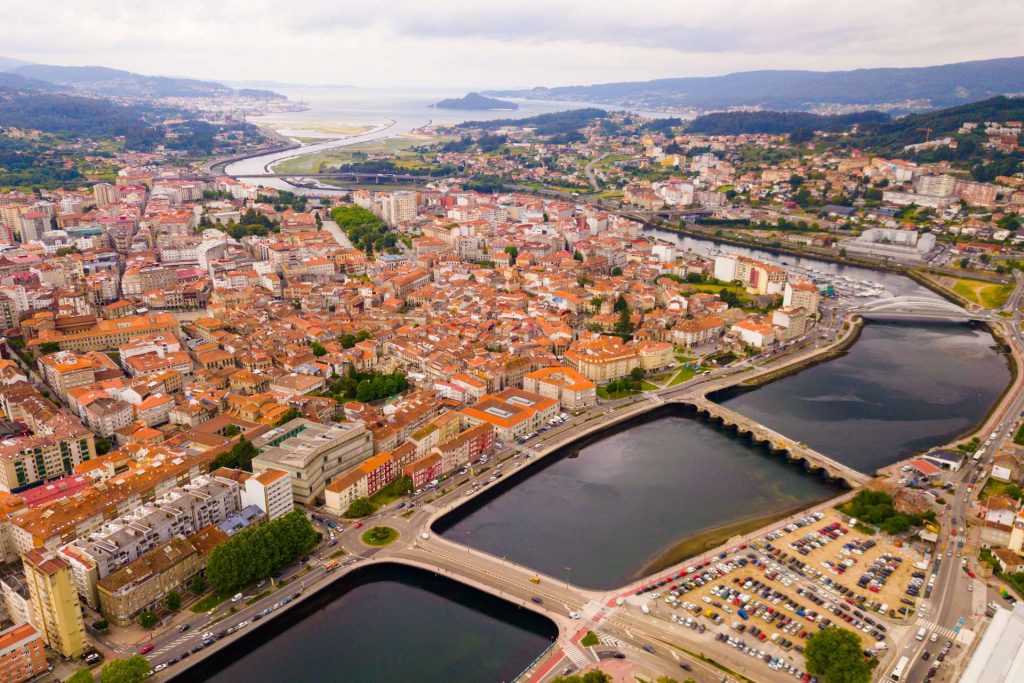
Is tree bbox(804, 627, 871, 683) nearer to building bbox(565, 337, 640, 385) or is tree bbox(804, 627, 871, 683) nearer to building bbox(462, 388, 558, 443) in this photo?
building bbox(462, 388, 558, 443)

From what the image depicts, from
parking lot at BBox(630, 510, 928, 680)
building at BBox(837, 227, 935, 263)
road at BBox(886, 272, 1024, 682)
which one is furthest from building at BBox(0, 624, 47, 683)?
building at BBox(837, 227, 935, 263)

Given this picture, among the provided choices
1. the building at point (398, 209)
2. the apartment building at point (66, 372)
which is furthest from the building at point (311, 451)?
the building at point (398, 209)

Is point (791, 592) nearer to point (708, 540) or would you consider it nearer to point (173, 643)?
point (708, 540)

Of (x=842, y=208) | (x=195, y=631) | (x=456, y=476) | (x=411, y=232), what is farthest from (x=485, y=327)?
(x=842, y=208)

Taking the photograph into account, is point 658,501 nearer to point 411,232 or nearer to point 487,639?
point 487,639

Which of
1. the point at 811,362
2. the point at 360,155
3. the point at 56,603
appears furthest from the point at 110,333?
the point at 360,155

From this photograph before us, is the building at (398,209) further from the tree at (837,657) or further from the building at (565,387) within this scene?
the tree at (837,657)
